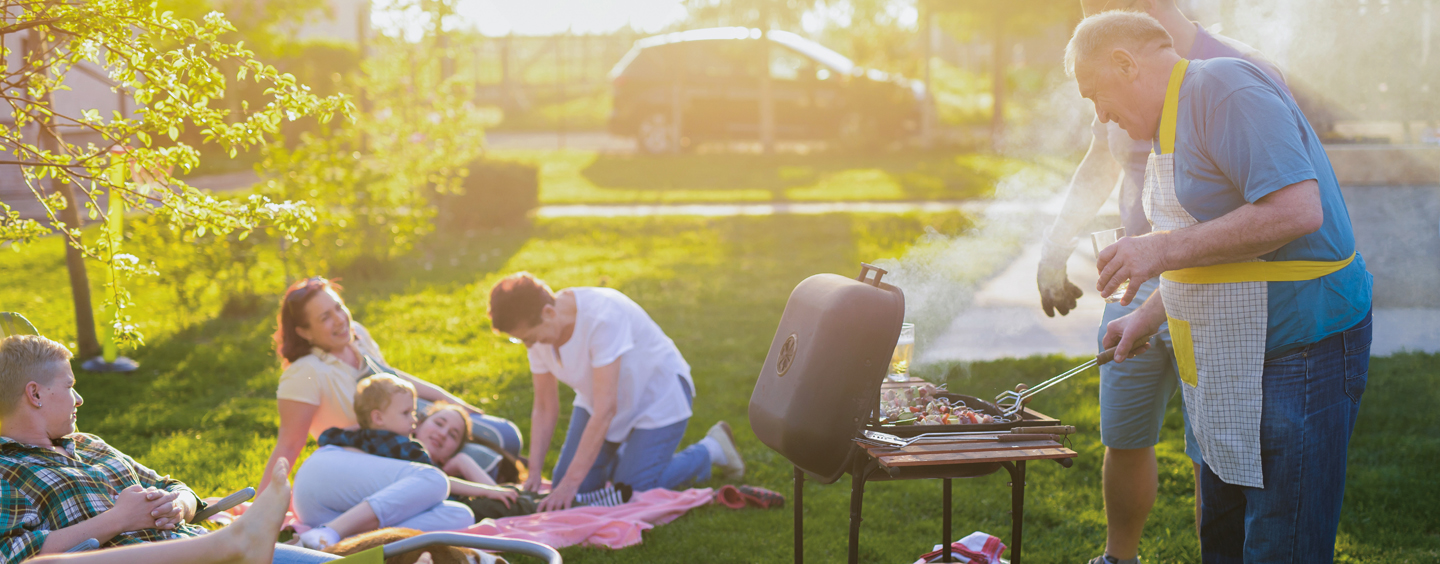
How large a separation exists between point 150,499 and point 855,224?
8255 millimetres

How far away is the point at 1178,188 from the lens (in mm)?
2189

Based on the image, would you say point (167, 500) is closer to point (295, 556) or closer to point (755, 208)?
point (295, 556)

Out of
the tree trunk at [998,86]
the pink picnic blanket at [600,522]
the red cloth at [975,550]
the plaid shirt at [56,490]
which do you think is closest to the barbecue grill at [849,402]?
the red cloth at [975,550]

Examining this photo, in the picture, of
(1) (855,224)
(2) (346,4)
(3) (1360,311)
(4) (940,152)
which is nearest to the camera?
(3) (1360,311)

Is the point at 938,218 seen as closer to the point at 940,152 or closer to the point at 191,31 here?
the point at 940,152

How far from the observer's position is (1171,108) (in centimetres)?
216

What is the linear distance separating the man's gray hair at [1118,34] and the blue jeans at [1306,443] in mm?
770

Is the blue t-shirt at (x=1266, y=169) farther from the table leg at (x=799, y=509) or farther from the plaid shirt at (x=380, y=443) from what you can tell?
the plaid shirt at (x=380, y=443)

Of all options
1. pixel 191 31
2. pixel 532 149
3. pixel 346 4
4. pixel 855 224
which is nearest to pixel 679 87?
pixel 532 149

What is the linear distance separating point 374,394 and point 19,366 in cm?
155

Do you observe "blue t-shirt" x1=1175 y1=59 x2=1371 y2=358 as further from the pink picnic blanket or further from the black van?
the black van

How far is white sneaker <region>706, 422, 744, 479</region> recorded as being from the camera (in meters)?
4.41

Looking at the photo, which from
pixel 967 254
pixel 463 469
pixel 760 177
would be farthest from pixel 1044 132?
pixel 463 469

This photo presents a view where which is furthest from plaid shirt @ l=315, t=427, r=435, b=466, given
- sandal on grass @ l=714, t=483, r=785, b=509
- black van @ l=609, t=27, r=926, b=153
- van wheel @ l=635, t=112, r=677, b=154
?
van wheel @ l=635, t=112, r=677, b=154
